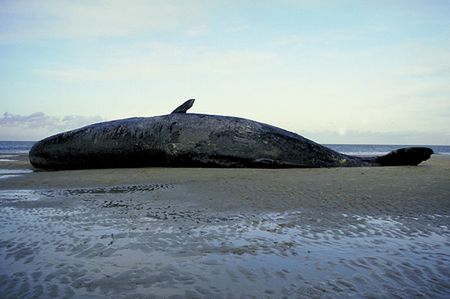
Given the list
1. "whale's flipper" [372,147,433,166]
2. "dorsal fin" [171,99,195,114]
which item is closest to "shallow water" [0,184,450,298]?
"whale's flipper" [372,147,433,166]

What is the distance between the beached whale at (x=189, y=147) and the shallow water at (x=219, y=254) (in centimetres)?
485

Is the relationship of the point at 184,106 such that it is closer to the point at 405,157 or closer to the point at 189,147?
the point at 189,147

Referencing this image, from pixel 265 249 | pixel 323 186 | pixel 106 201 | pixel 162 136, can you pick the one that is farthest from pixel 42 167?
pixel 265 249

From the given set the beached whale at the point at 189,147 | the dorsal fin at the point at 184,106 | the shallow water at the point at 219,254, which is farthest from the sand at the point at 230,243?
the dorsal fin at the point at 184,106

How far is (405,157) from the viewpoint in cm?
841

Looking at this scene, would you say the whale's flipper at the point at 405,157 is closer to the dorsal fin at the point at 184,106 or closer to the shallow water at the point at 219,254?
the dorsal fin at the point at 184,106

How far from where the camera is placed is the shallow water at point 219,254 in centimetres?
178

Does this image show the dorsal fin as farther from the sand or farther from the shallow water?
the shallow water

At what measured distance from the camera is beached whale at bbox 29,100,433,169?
27.5 feet

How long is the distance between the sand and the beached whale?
11.6 feet

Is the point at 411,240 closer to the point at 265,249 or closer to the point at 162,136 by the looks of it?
the point at 265,249

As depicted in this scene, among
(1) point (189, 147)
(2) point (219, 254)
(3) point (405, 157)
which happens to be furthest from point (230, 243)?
(3) point (405, 157)

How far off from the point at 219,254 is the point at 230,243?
0.79 feet

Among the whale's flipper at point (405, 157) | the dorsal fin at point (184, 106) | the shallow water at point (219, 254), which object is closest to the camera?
→ the shallow water at point (219, 254)
